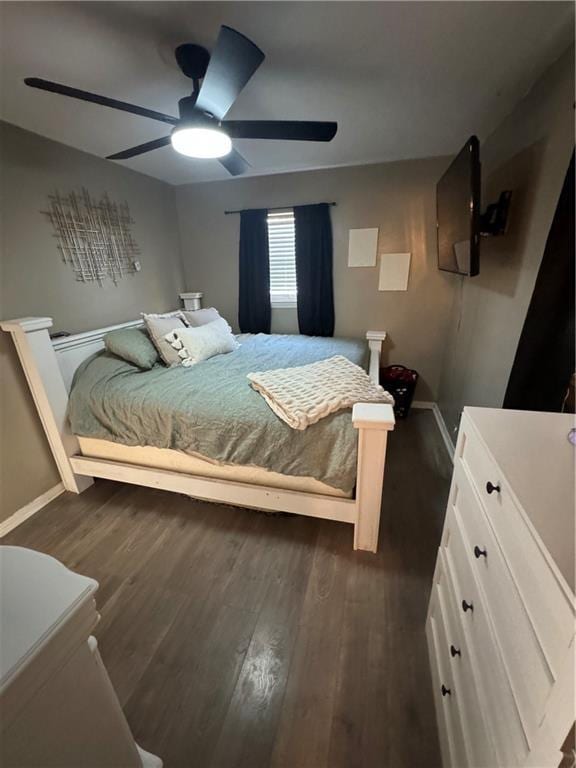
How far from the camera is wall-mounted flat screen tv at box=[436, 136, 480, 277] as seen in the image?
4.85 feet

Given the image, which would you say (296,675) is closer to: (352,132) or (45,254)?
(45,254)

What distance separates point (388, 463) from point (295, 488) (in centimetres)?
103

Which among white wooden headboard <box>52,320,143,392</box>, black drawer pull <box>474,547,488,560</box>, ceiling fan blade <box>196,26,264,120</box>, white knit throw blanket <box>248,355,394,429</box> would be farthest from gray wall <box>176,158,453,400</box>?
black drawer pull <box>474,547,488,560</box>

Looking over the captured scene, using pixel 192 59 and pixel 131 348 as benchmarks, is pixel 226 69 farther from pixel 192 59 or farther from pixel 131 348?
pixel 131 348

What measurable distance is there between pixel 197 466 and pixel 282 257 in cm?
246

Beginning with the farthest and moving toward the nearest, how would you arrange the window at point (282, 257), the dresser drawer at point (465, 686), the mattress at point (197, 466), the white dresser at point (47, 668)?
the window at point (282, 257), the mattress at point (197, 466), the dresser drawer at point (465, 686), the white dresser at point (47, 668)

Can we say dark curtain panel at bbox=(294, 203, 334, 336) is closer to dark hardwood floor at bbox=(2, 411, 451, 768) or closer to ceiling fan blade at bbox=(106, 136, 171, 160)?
ceiling fan blade at bbox=(106, 136, 171, 160)

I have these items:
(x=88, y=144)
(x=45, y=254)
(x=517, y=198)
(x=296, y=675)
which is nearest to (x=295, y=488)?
(x=296, y=675)

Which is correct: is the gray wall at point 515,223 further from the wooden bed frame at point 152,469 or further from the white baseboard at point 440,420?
the wooden bed frame at point 152,469

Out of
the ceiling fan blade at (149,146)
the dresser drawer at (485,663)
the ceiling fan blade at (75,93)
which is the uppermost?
the ceiling fan blade at (75,93)

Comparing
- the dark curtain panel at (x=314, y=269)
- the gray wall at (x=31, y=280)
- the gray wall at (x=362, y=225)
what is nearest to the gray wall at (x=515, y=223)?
the gray wall at (x=362, y=225)

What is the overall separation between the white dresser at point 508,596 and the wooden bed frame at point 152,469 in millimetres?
455

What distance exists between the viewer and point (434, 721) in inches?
41.4

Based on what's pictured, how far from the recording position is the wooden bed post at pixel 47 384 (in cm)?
Result: 183
